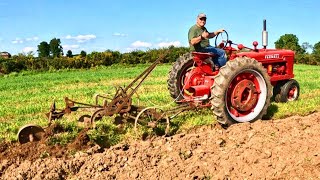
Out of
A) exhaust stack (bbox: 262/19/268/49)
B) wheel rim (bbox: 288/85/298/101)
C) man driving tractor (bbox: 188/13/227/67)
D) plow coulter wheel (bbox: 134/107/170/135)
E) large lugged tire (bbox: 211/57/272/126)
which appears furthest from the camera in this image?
wheel rim (bbox: 288/85/298/101)

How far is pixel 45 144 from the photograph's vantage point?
5.58 m

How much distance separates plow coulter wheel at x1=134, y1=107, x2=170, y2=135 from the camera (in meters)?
5.98

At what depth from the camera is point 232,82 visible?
6.68 meters

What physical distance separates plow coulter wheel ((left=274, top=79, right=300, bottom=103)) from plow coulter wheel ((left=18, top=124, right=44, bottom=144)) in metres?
4.97

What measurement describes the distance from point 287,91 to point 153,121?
11.9 feet

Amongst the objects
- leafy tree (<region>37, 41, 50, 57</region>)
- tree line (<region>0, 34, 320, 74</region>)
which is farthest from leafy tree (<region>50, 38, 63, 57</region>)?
tree line (<region>0, 34, 320, 74</region>)

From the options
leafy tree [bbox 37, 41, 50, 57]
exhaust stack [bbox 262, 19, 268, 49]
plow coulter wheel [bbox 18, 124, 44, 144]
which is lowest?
plow coulter wheel [bbox 18, 124, 44, 144]

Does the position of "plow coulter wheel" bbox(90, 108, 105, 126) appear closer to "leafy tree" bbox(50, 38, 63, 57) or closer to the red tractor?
the red tractor

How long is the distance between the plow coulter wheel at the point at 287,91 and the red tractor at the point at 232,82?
0.81ft

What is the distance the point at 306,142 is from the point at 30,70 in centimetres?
2440

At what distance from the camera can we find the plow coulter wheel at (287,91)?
8.41 metres

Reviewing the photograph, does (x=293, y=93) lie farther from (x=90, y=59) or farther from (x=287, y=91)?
(x=90, y=59)

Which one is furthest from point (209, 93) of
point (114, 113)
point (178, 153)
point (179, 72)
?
point (178, 153)

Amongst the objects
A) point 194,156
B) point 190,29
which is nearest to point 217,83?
point 190,29
